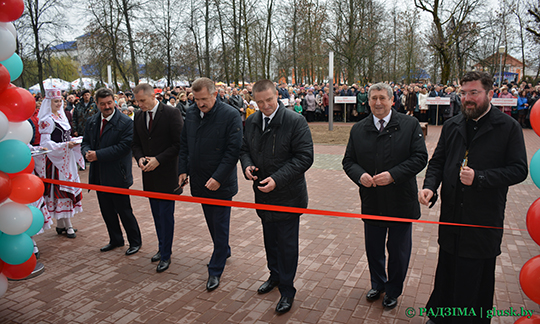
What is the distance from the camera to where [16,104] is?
3.58 m

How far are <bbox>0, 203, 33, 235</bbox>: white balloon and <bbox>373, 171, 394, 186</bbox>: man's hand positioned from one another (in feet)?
10.7

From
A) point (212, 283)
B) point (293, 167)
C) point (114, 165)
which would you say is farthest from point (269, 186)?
point (114, 165)

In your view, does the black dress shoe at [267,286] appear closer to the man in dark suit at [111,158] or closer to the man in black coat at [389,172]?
the man in black coat at [389,172]

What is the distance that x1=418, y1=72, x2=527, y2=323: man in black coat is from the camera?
2.79m

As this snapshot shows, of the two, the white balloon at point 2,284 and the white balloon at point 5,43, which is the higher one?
the white balloon at point 5,43

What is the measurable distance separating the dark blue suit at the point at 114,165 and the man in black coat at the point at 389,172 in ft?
10.2

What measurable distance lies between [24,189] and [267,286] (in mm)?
2586

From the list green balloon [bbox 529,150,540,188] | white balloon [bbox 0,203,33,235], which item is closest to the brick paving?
white balloon [bbox 0,203,33,235]

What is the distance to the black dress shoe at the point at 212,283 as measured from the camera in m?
4.11

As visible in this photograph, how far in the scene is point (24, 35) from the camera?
A: 78.4 ft

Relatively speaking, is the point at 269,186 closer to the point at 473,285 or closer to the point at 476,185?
the point at 476,185

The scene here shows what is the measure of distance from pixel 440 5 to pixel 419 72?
77.5 feet

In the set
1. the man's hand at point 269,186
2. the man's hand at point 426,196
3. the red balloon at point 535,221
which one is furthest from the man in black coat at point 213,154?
the red balloon at point 535,221

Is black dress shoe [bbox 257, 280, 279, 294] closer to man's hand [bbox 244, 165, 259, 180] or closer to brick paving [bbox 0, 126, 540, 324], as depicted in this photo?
brick paving [bbox 0, 126, 540, 324]
